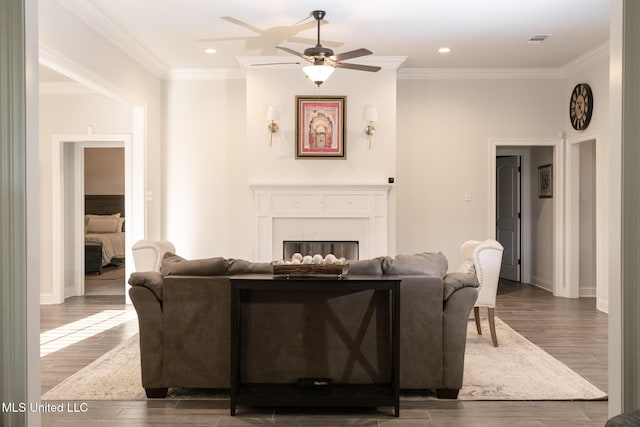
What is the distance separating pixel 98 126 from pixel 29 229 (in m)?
5.07

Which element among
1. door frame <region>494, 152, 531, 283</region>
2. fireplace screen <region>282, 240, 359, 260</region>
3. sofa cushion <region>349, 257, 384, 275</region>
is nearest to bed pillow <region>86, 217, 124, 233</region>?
fireplace screen <region>282, 240, 359, 260</region>

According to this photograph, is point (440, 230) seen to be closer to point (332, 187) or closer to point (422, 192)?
point (422, 192)

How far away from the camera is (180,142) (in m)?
7.04

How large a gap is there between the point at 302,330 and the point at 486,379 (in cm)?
136

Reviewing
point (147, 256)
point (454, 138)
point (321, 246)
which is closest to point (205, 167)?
point (321, 246)

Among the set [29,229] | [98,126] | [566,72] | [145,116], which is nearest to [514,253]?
[566,72]

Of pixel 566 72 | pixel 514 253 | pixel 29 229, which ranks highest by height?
pixel 566 72

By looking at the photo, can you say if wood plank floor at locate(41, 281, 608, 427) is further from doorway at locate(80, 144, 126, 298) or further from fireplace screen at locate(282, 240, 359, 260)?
doorway at locate(80, 144, 126, 298)

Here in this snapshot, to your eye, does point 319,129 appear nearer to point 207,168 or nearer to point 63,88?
point 207,168

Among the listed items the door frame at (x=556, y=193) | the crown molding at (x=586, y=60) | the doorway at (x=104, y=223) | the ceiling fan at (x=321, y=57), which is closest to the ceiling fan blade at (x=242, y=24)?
the ceiling fan at (x=321, y=57)

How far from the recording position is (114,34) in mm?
5371

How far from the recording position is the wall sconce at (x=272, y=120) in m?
6.36

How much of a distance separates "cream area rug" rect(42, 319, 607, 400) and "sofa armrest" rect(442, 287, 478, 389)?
204mm

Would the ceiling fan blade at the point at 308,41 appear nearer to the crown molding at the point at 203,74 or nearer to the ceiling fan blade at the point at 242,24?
the ceiling fan blade at the point at 242,24
